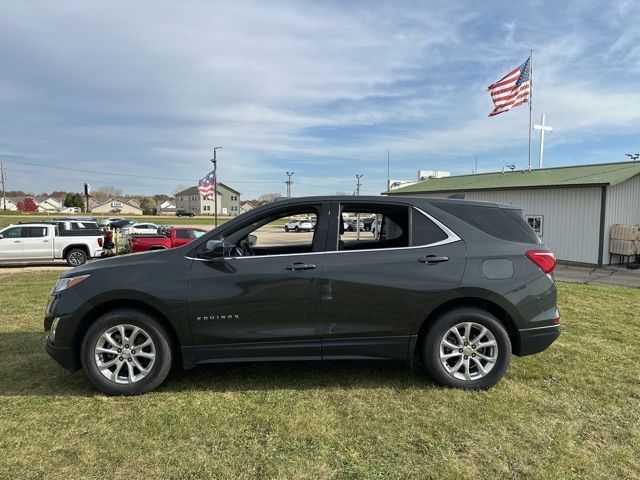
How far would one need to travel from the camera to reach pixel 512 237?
3.96 meters

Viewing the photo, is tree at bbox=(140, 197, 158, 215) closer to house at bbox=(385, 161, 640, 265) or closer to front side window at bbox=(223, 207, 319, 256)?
house at bbox=(385, 161, 640, 265)

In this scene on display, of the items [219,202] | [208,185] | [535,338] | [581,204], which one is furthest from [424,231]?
[219,202]

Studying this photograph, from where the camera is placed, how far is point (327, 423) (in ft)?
10.7

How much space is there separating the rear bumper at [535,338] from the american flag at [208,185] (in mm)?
26439

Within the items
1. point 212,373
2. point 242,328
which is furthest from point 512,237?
point 212,373

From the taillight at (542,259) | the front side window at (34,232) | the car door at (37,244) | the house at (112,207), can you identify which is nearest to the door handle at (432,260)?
the taillight at (542,259)

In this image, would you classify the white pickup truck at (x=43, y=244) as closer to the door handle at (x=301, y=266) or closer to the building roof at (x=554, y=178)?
the door handle at (x=301, y=266)

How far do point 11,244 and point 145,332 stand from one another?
1413cm

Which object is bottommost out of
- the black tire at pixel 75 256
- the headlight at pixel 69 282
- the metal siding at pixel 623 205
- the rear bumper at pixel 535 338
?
the black tire at pixel 75 256

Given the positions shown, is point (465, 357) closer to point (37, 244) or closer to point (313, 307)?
point (313, 307)

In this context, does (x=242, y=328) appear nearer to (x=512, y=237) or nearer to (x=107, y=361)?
(x=107, y=361)

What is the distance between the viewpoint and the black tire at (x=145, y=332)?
3.71 metres

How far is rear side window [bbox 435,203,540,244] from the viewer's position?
3961 millimetres

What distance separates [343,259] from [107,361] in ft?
7.46
